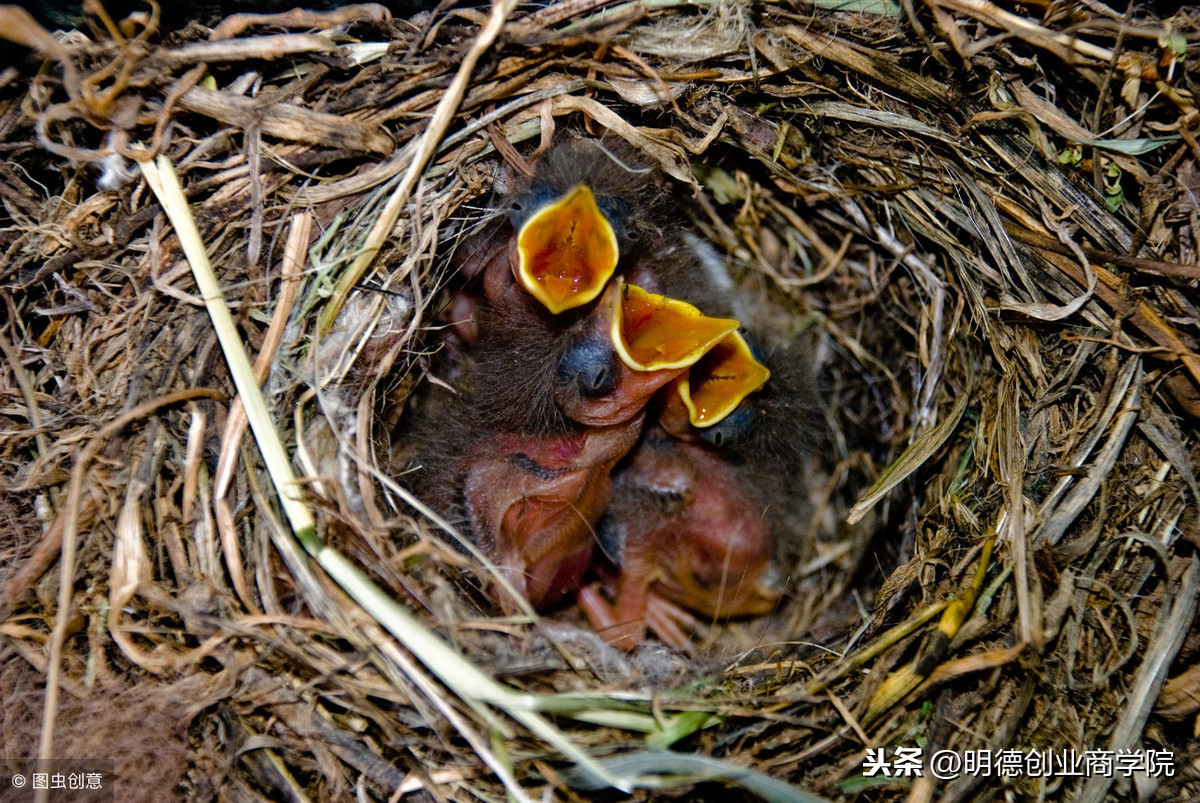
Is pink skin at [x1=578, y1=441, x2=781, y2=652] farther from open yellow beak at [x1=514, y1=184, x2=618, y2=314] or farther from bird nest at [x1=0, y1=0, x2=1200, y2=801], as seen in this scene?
open yellow beak at [x1=514, y1=184, x2=618, y2=314]

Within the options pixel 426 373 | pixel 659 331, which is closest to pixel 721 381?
pixel 659 331

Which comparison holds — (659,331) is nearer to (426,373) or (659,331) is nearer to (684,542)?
(426,373)

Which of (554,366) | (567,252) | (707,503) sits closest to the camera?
(567,252)

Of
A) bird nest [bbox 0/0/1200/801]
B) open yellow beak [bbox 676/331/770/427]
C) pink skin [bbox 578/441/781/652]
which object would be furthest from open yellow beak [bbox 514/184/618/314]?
pink skin [bbox 578/441/781/652]

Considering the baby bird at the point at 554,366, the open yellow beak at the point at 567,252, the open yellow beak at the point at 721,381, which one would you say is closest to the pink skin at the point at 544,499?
the baby bird at the point at 554,366

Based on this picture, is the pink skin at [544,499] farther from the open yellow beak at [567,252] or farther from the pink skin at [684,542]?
the open yellow beak at [567,252]

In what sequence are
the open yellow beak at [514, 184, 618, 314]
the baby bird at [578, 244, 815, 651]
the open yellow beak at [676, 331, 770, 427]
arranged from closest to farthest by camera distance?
the open yellow beak at [514, 184, 618, 314], the open yellow beak at [676, 331, 770, 427], the baby bird at [578, 244, 815, 651]

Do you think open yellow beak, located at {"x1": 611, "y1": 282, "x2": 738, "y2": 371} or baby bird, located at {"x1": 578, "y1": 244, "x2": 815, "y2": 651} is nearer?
open yellow beak, located at {"x1": 611, "y1": 282, "x2": 738, "y2": 371}
